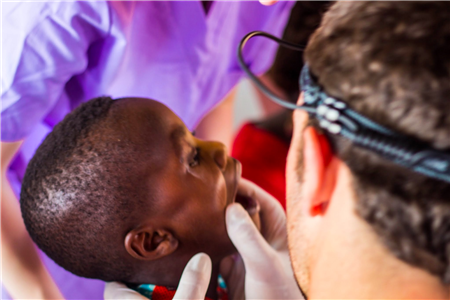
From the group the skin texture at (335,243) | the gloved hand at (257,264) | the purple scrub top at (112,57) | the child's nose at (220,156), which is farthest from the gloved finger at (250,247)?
the purple scrub top at (112,57)

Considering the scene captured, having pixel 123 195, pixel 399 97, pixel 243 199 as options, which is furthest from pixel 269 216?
pixel 399 97

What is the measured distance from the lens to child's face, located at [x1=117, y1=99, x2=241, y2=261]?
750 mm

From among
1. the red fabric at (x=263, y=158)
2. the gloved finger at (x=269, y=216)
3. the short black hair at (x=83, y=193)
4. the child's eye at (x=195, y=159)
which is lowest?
the red fabric at (x=263, y=158)

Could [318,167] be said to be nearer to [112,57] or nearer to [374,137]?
[374,137]

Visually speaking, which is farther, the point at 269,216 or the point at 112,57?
the point at 269,216

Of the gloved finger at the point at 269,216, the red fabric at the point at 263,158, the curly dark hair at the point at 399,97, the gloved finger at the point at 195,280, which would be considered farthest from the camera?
the red fabric at the point at 263,158

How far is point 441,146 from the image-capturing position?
40cm

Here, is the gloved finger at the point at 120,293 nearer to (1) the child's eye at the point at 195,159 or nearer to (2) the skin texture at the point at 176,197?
(2) the skin texture at the point at 176,197

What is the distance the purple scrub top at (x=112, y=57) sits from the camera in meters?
0.70

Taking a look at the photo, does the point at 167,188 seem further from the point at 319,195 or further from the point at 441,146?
the point at 441,146

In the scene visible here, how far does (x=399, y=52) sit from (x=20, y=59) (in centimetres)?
60

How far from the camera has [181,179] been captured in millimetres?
781

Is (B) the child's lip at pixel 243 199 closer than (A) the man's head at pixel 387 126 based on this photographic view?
No

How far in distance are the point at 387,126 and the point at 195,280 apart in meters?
0.43
